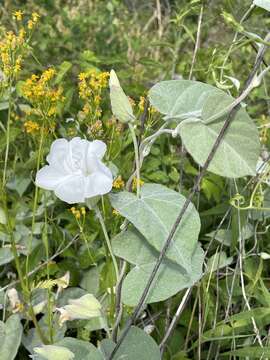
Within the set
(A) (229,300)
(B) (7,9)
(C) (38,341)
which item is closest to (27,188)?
(C) (38,341)

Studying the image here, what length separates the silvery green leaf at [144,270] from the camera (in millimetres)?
748

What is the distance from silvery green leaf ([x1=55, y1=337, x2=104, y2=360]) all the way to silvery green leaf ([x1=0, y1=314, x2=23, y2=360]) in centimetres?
12

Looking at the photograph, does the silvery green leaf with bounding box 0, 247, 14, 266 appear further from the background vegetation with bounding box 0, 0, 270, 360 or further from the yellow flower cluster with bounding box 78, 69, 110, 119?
the yellow flower cluster with bounding box 78, 69, 110, 119

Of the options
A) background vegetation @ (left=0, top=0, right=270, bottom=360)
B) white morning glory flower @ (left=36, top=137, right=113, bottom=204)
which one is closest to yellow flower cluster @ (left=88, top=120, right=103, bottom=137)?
background vegetation @ (left=0, top=0, right=270, bottom=360)

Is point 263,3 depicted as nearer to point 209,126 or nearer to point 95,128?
point 209,126

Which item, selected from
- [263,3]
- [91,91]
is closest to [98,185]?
[263,3]

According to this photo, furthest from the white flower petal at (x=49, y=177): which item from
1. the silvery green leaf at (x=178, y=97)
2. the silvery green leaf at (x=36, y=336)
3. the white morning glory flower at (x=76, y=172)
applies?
the silvery green leaf at (x=36, y=336)

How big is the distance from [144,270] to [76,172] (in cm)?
14

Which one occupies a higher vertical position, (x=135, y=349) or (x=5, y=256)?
(x=135, y=349)

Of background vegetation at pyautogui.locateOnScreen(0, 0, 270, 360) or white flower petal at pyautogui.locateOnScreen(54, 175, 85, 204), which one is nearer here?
white flower petal at pyautogui.locateOnScreen(54, 175, 85, 204)

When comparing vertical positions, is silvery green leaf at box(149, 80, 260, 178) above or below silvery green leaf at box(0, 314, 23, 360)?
above

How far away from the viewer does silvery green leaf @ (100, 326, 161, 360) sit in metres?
0.80

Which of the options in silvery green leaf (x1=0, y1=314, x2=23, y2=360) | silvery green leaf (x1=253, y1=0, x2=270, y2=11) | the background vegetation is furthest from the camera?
the background vegetation

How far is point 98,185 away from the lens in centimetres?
71
